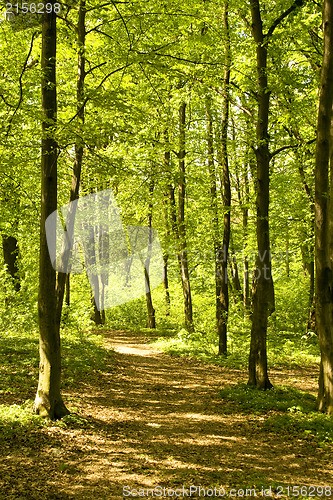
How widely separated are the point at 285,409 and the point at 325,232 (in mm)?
3724

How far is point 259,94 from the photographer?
9133mm

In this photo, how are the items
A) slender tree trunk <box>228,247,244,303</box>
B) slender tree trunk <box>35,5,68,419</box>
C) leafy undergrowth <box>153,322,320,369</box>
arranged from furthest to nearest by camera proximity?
slender tree trunk <box>228,247,244,303</box> < leafy undergrowth <box>153,322,320,369</box> < slender tree trunk <box>35,5,68,419</box>

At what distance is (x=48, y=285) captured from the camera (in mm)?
6633

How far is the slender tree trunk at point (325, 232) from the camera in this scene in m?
6.85

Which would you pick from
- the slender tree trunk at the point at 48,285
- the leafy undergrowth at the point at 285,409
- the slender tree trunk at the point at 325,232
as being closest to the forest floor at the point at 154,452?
the leafy undergrowth at the point at 285,409

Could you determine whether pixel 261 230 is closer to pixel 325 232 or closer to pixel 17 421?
pixel 325 232

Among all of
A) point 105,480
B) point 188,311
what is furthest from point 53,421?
point 188,311

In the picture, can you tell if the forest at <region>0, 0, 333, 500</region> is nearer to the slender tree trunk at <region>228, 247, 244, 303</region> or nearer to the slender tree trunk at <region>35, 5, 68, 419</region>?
the slender tree trunk at <region>35, 5, 68, 419</region>

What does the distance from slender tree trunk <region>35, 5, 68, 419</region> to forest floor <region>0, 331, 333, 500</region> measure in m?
0.48

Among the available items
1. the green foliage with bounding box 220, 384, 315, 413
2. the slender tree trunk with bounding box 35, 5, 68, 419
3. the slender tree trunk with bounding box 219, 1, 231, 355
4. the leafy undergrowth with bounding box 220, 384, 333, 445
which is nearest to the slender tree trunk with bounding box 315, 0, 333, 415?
the leafy undergrowth with bounding box 220, 384, 333, 445

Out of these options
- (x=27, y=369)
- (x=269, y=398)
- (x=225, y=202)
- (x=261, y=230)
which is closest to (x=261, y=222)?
(x=261, y=230)

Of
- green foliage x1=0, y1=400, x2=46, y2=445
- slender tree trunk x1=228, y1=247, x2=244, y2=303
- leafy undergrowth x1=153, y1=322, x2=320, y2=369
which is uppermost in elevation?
slender tree trunk x1=228, y1=247, x2=244, y2=303

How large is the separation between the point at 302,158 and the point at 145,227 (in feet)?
35.4

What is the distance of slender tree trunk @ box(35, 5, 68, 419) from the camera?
6.58 m
